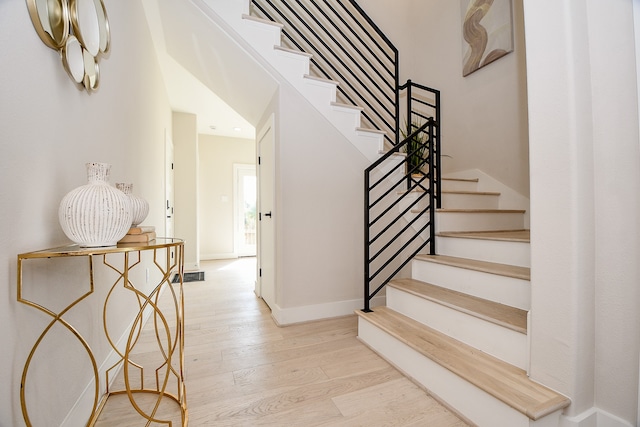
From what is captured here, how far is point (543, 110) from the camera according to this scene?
107 cm

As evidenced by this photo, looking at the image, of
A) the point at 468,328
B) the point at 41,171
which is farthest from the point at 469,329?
the point at 41,171

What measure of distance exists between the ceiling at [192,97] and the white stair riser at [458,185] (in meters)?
3.16

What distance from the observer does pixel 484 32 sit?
115 inches

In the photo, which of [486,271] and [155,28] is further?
[155,28]

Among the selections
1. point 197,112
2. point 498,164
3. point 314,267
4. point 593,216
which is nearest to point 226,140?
point 197,112

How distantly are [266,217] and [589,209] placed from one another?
2364 millimetres

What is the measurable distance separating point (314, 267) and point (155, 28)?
2.68 m

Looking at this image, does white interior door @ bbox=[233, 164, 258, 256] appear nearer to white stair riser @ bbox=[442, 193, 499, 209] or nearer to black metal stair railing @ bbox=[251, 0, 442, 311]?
black metal stair railing @ bbox=[251, 0, 442, 311]

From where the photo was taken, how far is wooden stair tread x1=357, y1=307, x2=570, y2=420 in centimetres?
98

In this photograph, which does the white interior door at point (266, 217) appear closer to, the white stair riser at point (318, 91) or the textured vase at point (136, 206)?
the white stair riser at point (318, 91)

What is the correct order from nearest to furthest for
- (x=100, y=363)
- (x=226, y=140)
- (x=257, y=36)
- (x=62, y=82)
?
(x=62, y=82)
(x=100, y=363)
(x=257, y=36)
(x=226, y=140)

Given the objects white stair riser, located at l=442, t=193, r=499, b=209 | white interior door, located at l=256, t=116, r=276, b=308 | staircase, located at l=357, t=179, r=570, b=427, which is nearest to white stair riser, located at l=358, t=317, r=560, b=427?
staircase, located at l=357, t=179, r=570, b=427

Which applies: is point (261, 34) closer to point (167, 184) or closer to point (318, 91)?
point (318, 91)

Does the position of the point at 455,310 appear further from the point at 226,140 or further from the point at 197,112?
the point at 226,140
